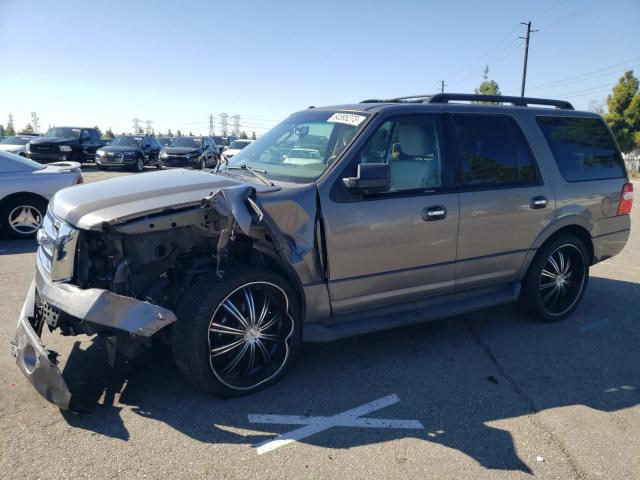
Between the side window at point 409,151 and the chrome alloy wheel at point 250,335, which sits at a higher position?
the side window at point 409,151

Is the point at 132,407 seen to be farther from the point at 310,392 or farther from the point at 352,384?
the point at 352,384

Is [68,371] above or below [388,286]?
below

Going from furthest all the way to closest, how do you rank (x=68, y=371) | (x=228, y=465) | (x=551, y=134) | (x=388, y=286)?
(x=551, y=134)
(x=388, y=286)
(x=68, y=371)
(x=228, y=465)

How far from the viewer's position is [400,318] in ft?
13.5

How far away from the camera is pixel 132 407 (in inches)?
131

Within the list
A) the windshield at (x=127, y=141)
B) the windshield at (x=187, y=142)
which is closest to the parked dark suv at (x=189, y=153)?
the windshield at (x=187, y=142)

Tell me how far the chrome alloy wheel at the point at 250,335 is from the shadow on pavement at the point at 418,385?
0.17m

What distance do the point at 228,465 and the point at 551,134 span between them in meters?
4.22

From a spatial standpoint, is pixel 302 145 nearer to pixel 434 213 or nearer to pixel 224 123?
pixel 434 213

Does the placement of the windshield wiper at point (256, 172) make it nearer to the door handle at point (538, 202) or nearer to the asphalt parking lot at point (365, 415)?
the asphalt parking lot at point (365, 415)

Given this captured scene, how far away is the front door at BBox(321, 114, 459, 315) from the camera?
3744 millimetres

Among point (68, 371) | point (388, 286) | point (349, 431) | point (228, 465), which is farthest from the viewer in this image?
point (388, 286)

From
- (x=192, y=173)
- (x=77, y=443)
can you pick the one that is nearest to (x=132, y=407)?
(x=77, y=443)

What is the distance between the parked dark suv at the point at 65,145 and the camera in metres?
21.4
